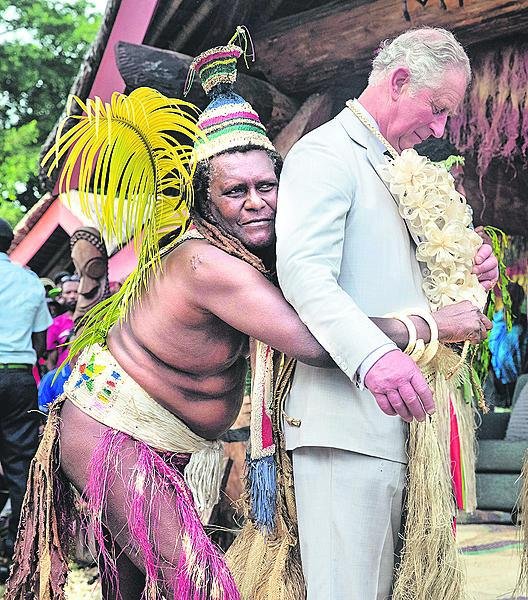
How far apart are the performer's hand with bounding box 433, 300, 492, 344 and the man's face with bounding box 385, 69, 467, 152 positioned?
0.44 meters

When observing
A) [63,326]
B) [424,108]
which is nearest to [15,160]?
[63,326]

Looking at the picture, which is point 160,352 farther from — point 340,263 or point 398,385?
point 398,385

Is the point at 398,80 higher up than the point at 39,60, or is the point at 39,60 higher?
the point at 39,60

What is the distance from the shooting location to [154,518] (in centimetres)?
212

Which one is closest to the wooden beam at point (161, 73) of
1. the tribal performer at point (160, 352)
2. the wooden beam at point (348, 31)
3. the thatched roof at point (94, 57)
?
the wooden beam at point (348, 31)

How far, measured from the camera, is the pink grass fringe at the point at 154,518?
2066 millimetres

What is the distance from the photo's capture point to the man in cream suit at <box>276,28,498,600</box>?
1.85 m

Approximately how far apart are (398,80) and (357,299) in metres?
0.53

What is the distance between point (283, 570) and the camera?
2104 mm

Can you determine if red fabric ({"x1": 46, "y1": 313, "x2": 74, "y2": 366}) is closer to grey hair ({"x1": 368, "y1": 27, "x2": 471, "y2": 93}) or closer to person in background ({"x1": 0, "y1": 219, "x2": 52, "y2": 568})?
person in background ({"x1": 0, "y1": 219, "x2": 52, "y2": 568})

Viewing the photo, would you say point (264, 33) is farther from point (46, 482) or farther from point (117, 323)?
point (46, 482)

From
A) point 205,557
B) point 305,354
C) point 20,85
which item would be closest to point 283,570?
point 205,557

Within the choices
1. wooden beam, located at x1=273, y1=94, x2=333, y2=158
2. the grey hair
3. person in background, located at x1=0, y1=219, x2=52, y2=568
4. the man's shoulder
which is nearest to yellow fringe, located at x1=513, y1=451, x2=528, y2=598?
the grey hair

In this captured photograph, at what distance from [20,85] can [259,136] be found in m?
18.8
